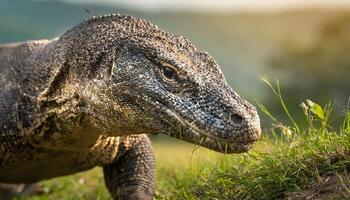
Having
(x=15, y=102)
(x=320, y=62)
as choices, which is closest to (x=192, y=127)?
(x=15, y=102)

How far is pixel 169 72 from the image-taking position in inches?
210

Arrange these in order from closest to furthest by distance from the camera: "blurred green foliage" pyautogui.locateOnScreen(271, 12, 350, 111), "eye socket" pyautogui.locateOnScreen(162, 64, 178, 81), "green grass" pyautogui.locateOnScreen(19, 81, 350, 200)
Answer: "green grass" pyautogui.locateOnScreen(19, 81, 350, 200) < "eye socket" pyautogui.locateOnScreen(162, 64, 178, 81) < "blurred green foliage" pyautogui.locateOnScreen(271, 12, 350, 111)

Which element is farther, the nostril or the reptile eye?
the reptile eye

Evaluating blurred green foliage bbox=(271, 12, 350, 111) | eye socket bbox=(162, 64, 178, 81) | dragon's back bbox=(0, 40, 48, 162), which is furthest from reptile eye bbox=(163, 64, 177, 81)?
blurred green foliage bbox=(271, 12, 350, 111)

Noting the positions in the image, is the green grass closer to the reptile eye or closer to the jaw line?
the jaw line

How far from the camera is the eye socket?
529cm

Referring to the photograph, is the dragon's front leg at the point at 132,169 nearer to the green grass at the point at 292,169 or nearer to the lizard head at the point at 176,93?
the green grass at the point at 292,169

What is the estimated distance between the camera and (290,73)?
63750mm

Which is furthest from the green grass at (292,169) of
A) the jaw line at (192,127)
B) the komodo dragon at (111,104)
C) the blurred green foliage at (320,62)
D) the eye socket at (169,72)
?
the blurred green foliage at (320,62)

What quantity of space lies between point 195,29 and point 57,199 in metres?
120

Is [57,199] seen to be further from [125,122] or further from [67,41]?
[125,122]

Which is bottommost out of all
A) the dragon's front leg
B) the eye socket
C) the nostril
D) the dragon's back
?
the dragon's front leg

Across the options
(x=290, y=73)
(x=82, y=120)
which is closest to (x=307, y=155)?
(x=82, y=120)

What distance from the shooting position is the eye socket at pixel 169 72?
5.29 m
